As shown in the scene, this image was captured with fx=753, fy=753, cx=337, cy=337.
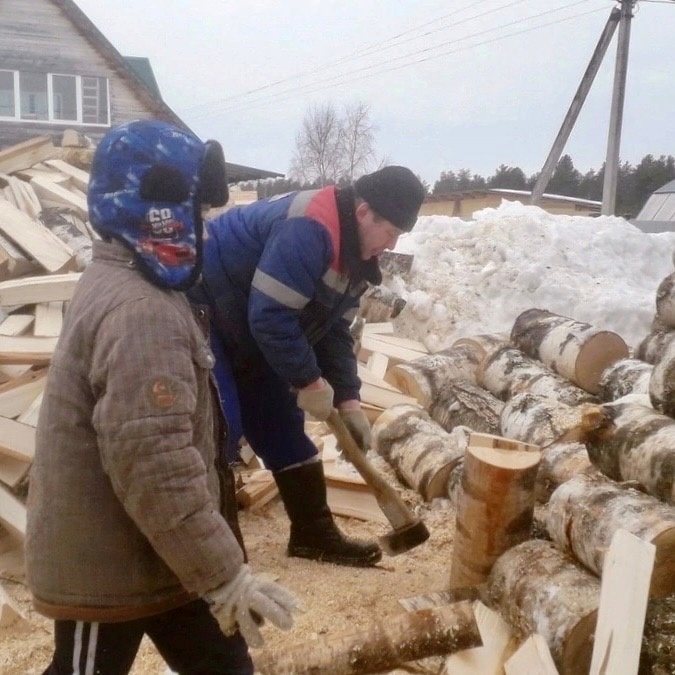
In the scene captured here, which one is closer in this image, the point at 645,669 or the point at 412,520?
the point at 645,669

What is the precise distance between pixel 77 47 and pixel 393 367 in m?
17.2

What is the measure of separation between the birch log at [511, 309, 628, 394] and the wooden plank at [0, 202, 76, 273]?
3.64m

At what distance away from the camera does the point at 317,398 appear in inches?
125

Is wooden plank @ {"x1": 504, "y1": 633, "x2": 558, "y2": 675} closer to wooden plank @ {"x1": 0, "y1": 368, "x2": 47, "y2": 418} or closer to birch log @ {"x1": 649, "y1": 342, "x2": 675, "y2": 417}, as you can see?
birch log @ {"x1": 649, "y1": 342, "x2": 675, "y2": 417}

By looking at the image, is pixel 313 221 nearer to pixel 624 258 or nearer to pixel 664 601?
pixel 664 601

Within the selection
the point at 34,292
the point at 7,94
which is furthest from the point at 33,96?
the point at 34,292

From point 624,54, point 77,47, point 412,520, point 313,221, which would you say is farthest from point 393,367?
point 77,47

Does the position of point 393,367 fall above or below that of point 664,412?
below

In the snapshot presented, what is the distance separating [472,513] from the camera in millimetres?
3166

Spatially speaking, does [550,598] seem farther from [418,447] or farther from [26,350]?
[26,350]

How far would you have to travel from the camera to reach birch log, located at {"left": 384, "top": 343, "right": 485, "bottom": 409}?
231 inches

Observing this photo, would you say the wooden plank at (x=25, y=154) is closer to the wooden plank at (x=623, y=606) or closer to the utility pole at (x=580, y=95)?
the wooden plank at (x=623, y=606)

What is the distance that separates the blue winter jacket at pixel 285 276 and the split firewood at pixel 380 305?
4108 millimetres

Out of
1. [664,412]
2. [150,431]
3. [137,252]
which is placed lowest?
[664,412]
